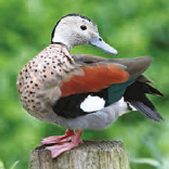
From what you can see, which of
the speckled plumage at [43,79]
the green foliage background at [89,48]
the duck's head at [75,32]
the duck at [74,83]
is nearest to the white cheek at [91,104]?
the duck at [74,83]

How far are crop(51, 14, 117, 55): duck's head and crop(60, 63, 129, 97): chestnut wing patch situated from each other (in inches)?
6.4

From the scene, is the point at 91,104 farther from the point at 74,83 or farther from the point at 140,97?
the point at 140,97

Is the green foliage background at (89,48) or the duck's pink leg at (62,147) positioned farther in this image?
the green foliage background at (89,48)

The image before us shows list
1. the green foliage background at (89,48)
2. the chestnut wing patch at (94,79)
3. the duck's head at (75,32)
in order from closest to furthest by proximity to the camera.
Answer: the chestnut wing patch at (94,79) → the duck's head at (75,32) → the green foliage background at (89,48)

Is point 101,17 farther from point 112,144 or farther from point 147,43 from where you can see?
point 112,144

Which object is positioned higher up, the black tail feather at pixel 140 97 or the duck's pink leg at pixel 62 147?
the black tail feather at pixel 140 97

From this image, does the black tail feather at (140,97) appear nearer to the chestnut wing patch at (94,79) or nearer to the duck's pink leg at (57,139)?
the chestnut wing patch at (94,79)

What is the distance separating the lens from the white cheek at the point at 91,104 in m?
2.59

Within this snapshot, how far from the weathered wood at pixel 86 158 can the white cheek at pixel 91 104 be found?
7.1 inches

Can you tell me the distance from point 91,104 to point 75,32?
377mm

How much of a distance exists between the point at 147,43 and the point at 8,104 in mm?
1538

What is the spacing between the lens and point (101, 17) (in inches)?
206

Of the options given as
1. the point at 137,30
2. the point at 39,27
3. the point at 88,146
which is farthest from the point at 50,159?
the point at 137,30

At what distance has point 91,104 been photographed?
259cm
